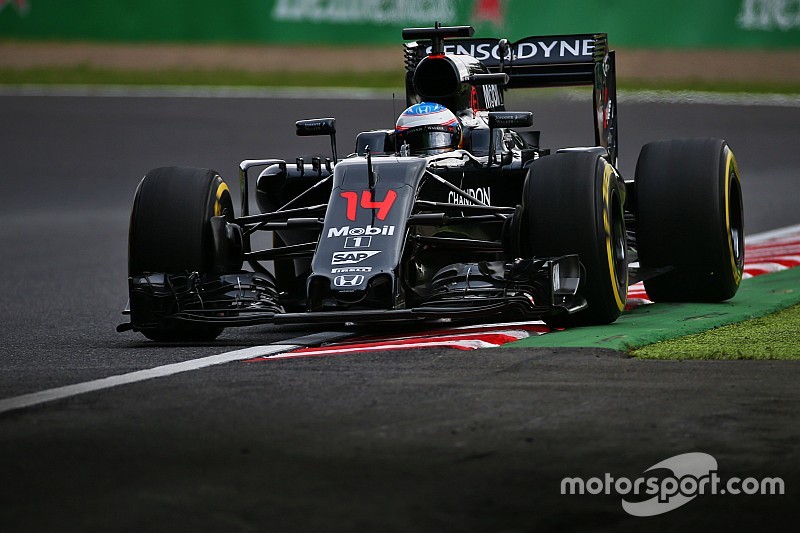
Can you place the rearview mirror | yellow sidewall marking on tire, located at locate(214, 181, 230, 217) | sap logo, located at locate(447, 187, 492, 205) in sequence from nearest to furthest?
Answer: yellow sidewall marking on tire, located at locate(214, 181, 230, 217) → sap logo, located at locate(447, 187, 492, 205) → the rearview mirror

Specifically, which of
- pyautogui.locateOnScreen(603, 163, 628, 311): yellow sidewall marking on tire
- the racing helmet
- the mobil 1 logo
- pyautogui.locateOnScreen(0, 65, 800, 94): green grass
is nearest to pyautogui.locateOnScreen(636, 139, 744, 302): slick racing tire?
pyautogui.locateOnScreen(603, 163, 628, 311): yellow sidewall marking on tire

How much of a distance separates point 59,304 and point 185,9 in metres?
17.1

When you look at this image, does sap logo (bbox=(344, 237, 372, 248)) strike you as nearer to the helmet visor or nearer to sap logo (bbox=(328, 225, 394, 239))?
sap logo (bbox=(328, 225, 394, 239))

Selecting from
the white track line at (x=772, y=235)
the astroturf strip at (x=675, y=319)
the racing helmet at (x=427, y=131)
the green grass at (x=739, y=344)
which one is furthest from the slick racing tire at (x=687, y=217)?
the white track line at (x=772, y=235)

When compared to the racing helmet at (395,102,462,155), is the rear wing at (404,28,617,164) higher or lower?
higher

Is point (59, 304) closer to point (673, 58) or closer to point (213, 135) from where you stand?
point (213, 135)

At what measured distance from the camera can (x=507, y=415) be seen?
5512mm

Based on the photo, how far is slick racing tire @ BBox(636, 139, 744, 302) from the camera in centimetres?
933

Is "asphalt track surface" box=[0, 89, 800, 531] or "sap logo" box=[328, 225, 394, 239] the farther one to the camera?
"sap logo" box=[328, 225, 394, 239]

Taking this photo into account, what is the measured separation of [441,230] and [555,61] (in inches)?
107

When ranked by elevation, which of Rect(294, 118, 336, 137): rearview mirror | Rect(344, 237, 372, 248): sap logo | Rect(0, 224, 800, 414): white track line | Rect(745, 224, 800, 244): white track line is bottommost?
Rect(745, 224, 800, 244): white track line

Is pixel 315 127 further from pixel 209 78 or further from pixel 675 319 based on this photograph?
pixel 209 78

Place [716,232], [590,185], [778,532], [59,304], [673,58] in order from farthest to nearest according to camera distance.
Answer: [673,58]
[59,304]
[716,232]
[590,185]
[778,532]

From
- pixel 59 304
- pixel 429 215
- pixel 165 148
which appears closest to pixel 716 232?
pixel 429 215
